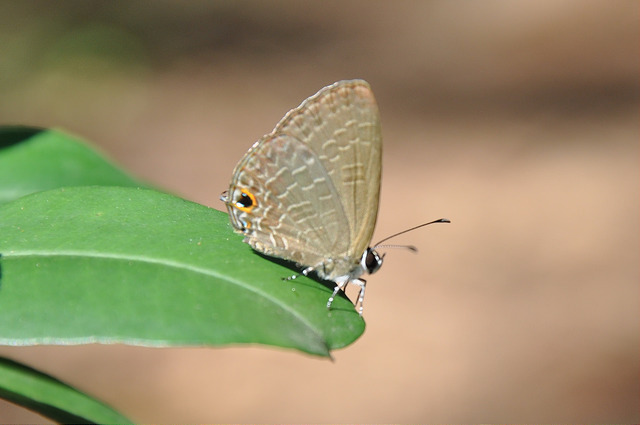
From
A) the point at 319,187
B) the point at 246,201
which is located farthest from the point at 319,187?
the point at 246,201

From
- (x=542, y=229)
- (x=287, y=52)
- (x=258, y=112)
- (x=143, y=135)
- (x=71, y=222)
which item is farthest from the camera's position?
(x=287, y=52)

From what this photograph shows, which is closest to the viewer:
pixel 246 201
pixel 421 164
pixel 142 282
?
pixel 142 282

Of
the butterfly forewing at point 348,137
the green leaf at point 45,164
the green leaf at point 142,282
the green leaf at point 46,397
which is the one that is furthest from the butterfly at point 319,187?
the green leaf at point 46,397

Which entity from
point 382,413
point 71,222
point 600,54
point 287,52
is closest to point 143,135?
point 287,52

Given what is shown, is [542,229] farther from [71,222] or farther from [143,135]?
[71,222]

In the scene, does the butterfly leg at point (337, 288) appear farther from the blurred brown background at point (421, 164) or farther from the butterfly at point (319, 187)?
the blurred brown background at point (421, 164)

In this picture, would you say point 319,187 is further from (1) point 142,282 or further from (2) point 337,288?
(1) point 142,282
